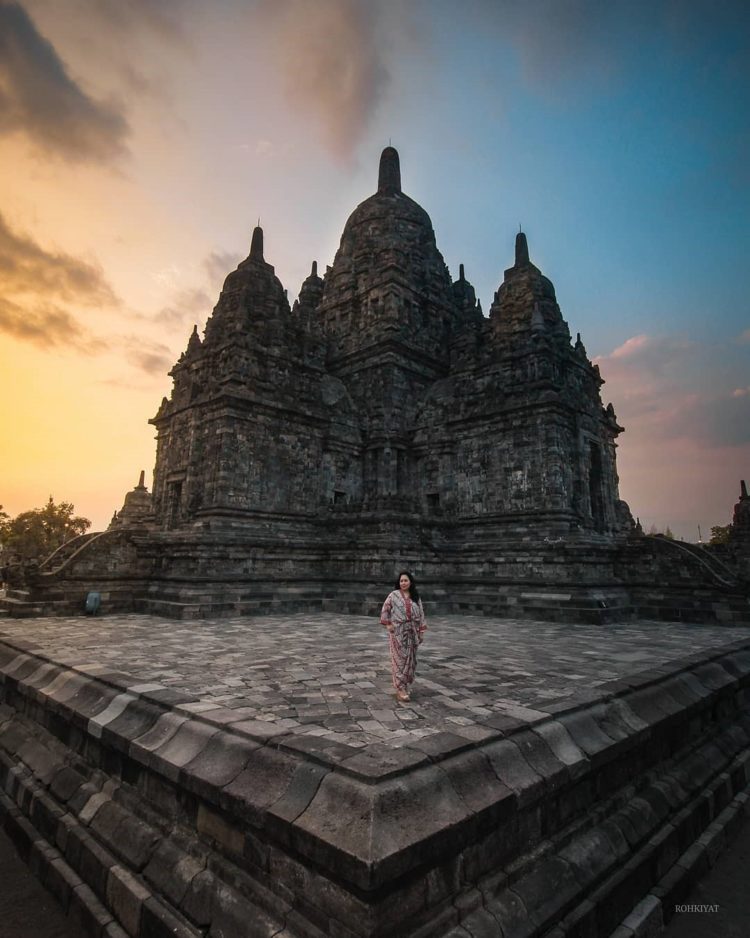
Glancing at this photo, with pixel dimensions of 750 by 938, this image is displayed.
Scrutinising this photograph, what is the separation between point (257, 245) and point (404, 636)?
22970mm

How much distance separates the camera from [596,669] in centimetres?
703

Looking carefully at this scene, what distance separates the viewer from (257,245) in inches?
938

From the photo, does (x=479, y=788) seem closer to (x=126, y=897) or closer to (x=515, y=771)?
(x=515, y=771)

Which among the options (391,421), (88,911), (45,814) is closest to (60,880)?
(88,911)

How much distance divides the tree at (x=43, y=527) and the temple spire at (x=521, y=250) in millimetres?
38028

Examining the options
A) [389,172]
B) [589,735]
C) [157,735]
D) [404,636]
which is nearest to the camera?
[157,735]

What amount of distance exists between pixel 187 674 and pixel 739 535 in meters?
28.0

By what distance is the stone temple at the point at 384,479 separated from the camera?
15164 millimetres

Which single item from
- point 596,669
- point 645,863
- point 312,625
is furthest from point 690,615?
point 645,863

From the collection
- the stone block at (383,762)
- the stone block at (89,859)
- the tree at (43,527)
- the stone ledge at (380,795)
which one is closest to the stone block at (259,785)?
the stone ledge at (380,795)

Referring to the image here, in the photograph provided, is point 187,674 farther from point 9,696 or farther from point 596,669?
point 596,669

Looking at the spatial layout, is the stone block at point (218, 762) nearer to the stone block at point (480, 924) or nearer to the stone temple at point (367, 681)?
the stone temple at point (367, 681)

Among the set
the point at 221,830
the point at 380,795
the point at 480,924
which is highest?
the point at 380,795

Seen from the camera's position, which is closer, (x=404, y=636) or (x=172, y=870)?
(x=172, y=870)
